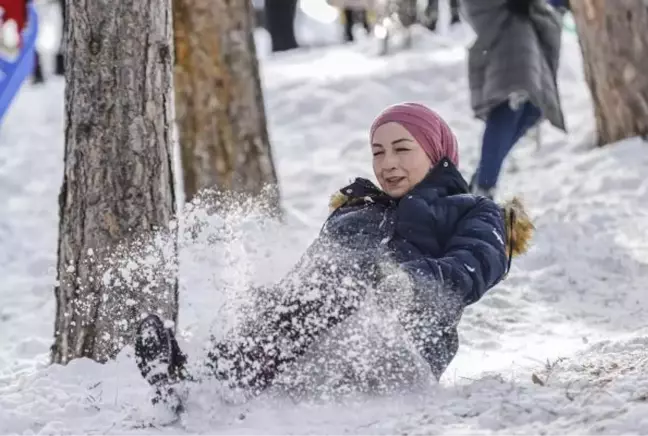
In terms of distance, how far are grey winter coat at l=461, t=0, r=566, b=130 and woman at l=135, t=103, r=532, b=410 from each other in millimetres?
2106

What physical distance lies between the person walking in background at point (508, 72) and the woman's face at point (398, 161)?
208 centimetres

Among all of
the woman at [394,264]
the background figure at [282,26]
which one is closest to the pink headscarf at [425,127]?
the woman at [394,264]

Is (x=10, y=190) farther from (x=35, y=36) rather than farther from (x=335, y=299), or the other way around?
(x=335, y=299)

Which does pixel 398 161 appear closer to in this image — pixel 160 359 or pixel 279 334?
pixel 279 334

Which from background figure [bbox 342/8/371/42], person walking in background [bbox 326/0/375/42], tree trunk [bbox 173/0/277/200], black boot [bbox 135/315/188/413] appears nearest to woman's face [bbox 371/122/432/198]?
black boot [bbox 135/315/188/413]

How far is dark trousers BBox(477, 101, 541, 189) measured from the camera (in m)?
5.22

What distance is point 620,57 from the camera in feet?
21.0

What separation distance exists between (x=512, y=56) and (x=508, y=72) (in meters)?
0.13

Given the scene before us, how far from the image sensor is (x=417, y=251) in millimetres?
2979

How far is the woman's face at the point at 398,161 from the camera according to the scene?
3152mm

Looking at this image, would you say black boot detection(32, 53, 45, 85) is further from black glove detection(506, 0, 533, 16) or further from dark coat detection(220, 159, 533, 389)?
dark coat detection(220, 159, 533, 389)

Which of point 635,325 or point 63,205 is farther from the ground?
point 63,205

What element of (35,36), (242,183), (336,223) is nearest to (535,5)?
(242,183)

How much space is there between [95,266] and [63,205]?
26cm
